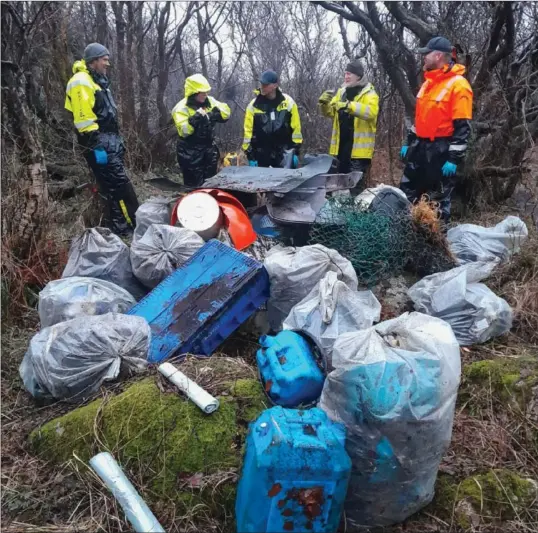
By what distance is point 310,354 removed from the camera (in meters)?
2.40

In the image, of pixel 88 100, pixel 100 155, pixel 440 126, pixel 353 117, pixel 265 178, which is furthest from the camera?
pixel 353 117

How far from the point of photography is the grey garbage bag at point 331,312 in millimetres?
2771

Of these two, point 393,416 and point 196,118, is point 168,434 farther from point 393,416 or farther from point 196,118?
point 196,118

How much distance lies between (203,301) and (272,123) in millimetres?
3476

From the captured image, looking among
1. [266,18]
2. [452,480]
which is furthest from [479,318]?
[266,18]

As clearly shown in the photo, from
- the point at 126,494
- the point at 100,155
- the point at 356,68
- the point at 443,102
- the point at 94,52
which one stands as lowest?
the point at 126,494

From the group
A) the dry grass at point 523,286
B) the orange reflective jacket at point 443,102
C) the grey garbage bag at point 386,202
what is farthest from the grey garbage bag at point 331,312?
the orange reflective jacket at point 443,102

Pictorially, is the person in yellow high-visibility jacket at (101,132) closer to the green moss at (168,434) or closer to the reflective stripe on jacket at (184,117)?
the reflective stripe on jacket at (184,117)

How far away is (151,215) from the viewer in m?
4.24

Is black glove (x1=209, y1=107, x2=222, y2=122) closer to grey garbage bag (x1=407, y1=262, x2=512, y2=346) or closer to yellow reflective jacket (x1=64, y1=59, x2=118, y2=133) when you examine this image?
yellow reflective jacket (x1=64, y1=59, x2=118, y2=133)

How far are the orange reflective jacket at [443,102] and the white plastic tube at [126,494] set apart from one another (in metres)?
3.90

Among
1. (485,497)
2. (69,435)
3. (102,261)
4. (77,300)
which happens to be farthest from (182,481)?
(102,261)

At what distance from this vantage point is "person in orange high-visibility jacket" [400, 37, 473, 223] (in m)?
4.50

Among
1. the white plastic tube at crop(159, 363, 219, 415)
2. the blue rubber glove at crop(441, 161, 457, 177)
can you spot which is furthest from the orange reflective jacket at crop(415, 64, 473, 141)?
the white plastic tube at crop(159, 363, 219, 415)
